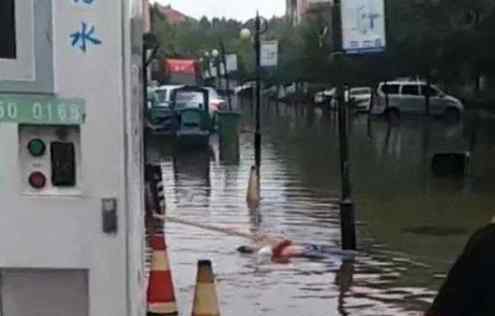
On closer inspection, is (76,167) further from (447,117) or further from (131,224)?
(447,117)

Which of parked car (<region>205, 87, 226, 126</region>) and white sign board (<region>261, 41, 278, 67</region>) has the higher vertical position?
white sign board (<region>261, 41, 278, 67</region>)

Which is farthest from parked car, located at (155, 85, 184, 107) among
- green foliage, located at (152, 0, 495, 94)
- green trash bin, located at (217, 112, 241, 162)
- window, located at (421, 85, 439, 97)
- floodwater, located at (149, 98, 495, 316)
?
window, located at (421, 85, 439, 97)

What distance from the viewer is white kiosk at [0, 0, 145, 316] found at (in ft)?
14.4

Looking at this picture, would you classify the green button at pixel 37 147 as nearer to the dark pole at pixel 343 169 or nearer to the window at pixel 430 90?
the dark pole at pixel 343 169

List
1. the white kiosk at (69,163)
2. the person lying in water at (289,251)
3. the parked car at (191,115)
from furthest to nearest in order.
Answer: the parked car at (191,115)
the person lying in water at (289,251)
the white kiosk at (69,163)

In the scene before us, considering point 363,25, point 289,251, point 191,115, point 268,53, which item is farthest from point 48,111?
point 191,115

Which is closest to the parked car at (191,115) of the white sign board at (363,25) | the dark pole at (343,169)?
the dark pole at (343,169)

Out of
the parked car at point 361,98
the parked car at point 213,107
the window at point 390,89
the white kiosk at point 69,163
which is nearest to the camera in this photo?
the white kiosk at point 69,163

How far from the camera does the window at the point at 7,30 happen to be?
428 centimetres

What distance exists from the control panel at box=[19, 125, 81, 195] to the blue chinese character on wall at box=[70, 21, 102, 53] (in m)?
0.30

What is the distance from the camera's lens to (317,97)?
86.2m

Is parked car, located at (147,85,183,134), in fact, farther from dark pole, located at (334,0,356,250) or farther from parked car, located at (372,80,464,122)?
parked car, located at (372,80,464,122)

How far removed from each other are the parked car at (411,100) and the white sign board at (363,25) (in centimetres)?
4411

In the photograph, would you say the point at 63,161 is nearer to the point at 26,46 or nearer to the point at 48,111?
the point at 48,111
